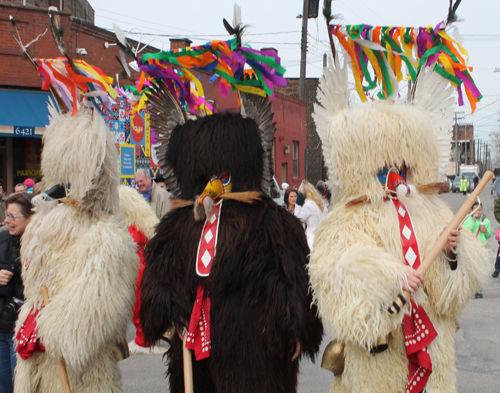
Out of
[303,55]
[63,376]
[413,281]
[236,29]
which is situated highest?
[303,55]

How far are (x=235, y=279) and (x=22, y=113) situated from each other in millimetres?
8624

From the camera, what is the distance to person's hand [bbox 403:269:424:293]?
2.49 m

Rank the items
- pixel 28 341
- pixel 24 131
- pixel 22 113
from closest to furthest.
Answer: pixel 28 341 → pixel 24 131 → pixel 22 113

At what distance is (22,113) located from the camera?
9.91m

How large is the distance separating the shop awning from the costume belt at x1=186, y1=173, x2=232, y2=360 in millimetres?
7585

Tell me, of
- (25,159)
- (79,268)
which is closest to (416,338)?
(79,268)

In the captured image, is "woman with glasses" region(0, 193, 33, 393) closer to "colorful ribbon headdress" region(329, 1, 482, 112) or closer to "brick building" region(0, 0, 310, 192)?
"colorful ribbon headdress" region(329, 1, 482, 112)

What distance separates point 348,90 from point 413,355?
1.55m

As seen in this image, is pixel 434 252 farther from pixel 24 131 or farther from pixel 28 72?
pixel 28 72

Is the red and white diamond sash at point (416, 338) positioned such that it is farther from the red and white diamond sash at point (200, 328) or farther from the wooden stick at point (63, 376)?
the wooden stick at point (63, 376)

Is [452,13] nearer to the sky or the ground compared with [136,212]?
nearer to the sky

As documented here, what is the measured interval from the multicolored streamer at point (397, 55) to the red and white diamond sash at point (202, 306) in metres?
1.26

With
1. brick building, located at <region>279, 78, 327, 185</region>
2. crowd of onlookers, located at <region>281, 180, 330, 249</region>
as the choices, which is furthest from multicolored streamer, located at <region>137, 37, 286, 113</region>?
brick building, located at <region>279, 78, 327, 185</region>

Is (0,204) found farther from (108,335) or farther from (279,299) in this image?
(279,299)
